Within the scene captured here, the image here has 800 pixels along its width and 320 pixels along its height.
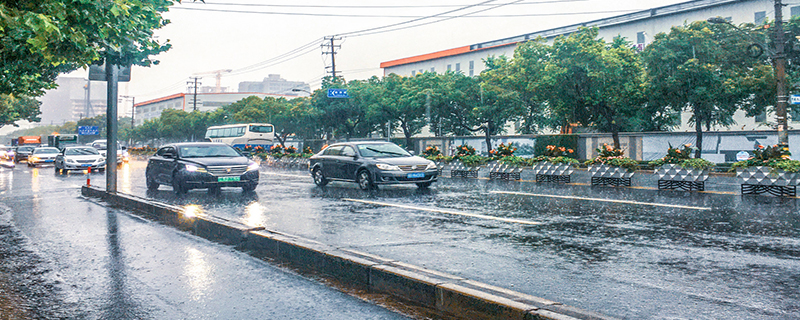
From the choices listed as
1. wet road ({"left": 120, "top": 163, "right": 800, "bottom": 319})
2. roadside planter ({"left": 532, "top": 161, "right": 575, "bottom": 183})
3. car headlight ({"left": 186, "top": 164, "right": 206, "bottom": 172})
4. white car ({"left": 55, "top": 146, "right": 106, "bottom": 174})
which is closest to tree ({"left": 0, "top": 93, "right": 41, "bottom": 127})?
white car ({"left": 55, "top": 146, "right": 106, "bottom": 174})

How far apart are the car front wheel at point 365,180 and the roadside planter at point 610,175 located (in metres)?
6.54

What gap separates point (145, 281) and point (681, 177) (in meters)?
13.5

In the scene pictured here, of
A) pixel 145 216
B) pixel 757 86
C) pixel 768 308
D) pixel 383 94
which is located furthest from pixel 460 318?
pixel 383 94

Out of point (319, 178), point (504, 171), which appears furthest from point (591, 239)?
point (504, 171)

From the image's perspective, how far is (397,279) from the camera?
5.17 m

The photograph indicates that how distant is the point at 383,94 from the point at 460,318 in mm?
45258

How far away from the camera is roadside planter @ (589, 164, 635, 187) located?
16.6 meters

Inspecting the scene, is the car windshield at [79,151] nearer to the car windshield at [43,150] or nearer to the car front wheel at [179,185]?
the car windshield at [43,150]

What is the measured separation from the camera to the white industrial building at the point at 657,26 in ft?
162

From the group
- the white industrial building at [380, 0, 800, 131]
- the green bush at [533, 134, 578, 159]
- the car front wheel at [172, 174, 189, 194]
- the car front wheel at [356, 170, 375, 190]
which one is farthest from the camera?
the white industrial building at [380, 0, 800, 131]

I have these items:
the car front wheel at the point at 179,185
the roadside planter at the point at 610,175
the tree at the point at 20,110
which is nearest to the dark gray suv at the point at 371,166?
the car front wheel at the point at 179,185

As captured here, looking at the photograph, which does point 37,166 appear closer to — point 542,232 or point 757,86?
point 542,232

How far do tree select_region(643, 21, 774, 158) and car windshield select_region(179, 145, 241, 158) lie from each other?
2346 centimetres

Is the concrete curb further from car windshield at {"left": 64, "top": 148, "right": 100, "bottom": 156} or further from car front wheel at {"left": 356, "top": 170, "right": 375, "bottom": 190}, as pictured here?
car windshield at {"left": 64, "top": 148, "right": 100, "bottom": 156}
